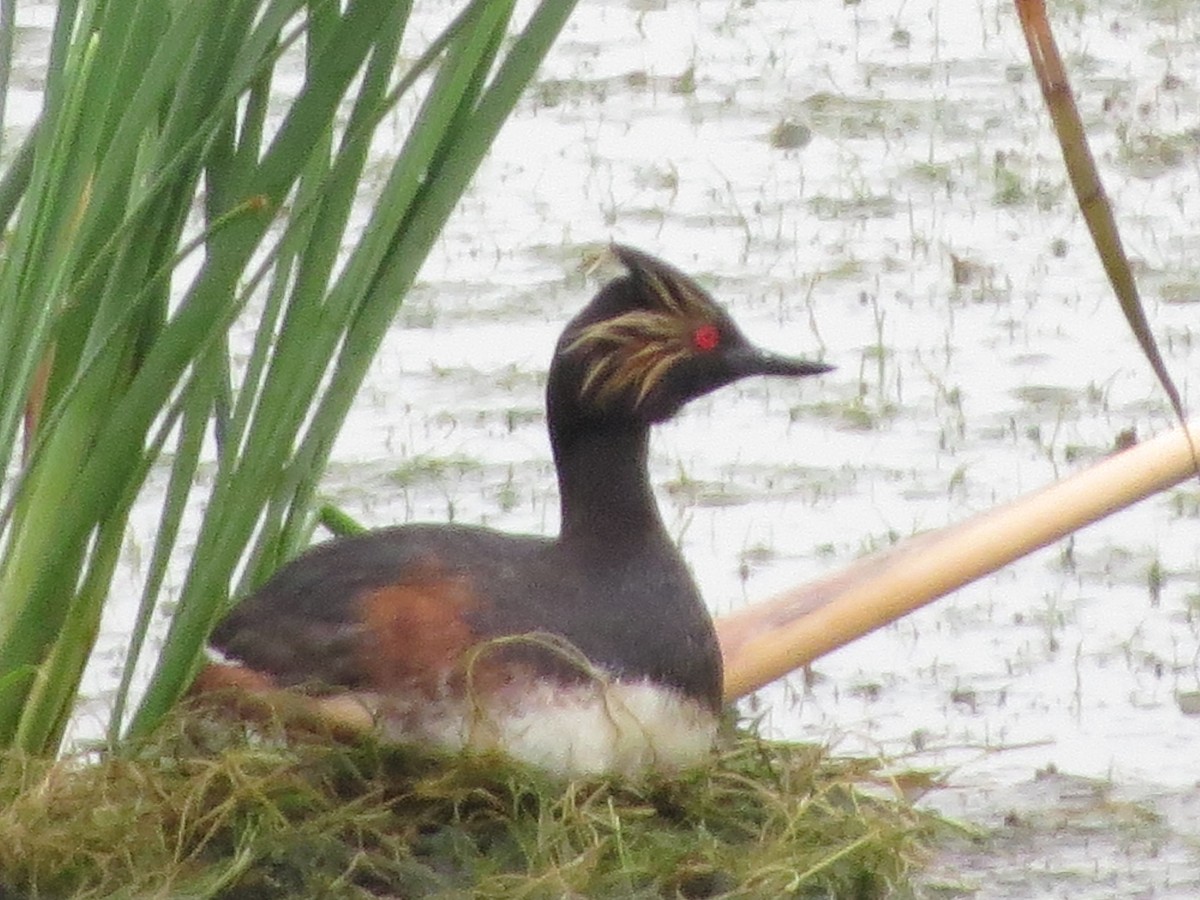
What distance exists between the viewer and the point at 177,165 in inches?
153

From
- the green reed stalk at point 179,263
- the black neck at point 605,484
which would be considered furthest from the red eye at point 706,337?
the green reed stalk at point 179,263

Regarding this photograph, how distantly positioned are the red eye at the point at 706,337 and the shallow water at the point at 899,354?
0.76 metres

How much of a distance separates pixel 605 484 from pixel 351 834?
68cm

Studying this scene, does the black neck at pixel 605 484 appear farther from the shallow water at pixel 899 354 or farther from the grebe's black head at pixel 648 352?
the shallow water at pixel 899 354

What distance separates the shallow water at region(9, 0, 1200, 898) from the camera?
5590 millimetres

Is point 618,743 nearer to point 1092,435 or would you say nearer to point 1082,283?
point 1092,435

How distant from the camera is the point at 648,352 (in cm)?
446

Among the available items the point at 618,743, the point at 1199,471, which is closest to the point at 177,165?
the point at 618,743

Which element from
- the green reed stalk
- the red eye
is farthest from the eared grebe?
the green reed stalk

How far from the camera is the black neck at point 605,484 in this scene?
4559 mm

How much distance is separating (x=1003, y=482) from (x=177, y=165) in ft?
11.1

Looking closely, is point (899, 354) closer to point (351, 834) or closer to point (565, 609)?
point (565, 609)

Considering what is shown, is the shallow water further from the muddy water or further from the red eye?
the red eye

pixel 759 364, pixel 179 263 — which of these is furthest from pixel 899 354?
pixel 179 263
